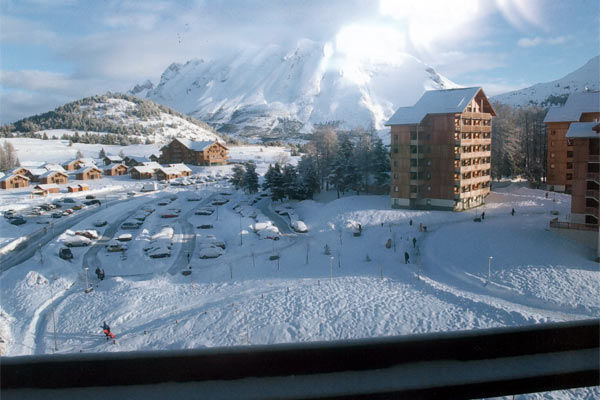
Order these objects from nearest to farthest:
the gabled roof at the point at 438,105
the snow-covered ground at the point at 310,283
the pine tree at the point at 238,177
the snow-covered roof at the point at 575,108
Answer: the snow-covered ground at the point at 310,283 < the gabled roof at the point at 438,105 < the snow-covered roof at the point at 575,108 < the pine tree at the point at 238,177

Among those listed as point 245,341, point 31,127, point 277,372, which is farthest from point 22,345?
point 31,127

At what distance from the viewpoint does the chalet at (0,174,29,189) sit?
26.0 meters

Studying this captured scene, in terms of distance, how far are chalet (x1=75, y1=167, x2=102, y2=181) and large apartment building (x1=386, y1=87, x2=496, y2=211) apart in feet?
75.7

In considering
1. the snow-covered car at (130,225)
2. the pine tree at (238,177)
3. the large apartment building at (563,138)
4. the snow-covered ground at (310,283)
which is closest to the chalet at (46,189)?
the snow-covered ground at (310,283)

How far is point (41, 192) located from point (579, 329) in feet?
90.5

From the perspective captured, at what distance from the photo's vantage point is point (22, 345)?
7.58 meters

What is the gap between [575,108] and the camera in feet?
60.4

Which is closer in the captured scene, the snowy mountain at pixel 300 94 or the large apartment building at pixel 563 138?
the large apartment building at pixel 563 138

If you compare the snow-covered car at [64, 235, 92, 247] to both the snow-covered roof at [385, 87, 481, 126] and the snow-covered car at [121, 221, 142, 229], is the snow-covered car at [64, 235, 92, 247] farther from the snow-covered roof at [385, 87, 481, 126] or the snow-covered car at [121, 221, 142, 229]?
the snow-covered roof at [385, 87, 481, 126]

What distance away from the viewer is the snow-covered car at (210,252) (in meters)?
12.9

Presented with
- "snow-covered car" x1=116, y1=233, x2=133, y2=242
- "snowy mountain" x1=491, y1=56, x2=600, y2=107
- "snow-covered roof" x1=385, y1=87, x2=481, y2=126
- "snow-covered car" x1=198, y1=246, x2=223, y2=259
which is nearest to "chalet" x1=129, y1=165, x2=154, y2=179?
"snow-covered car" x1=116, y1=233, x2=133, y2=242

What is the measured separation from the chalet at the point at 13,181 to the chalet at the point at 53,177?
0.90 meters

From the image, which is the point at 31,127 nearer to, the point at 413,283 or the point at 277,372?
the point at 413,283

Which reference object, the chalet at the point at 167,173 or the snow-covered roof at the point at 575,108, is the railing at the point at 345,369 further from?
the chalet at the point at 167,173
